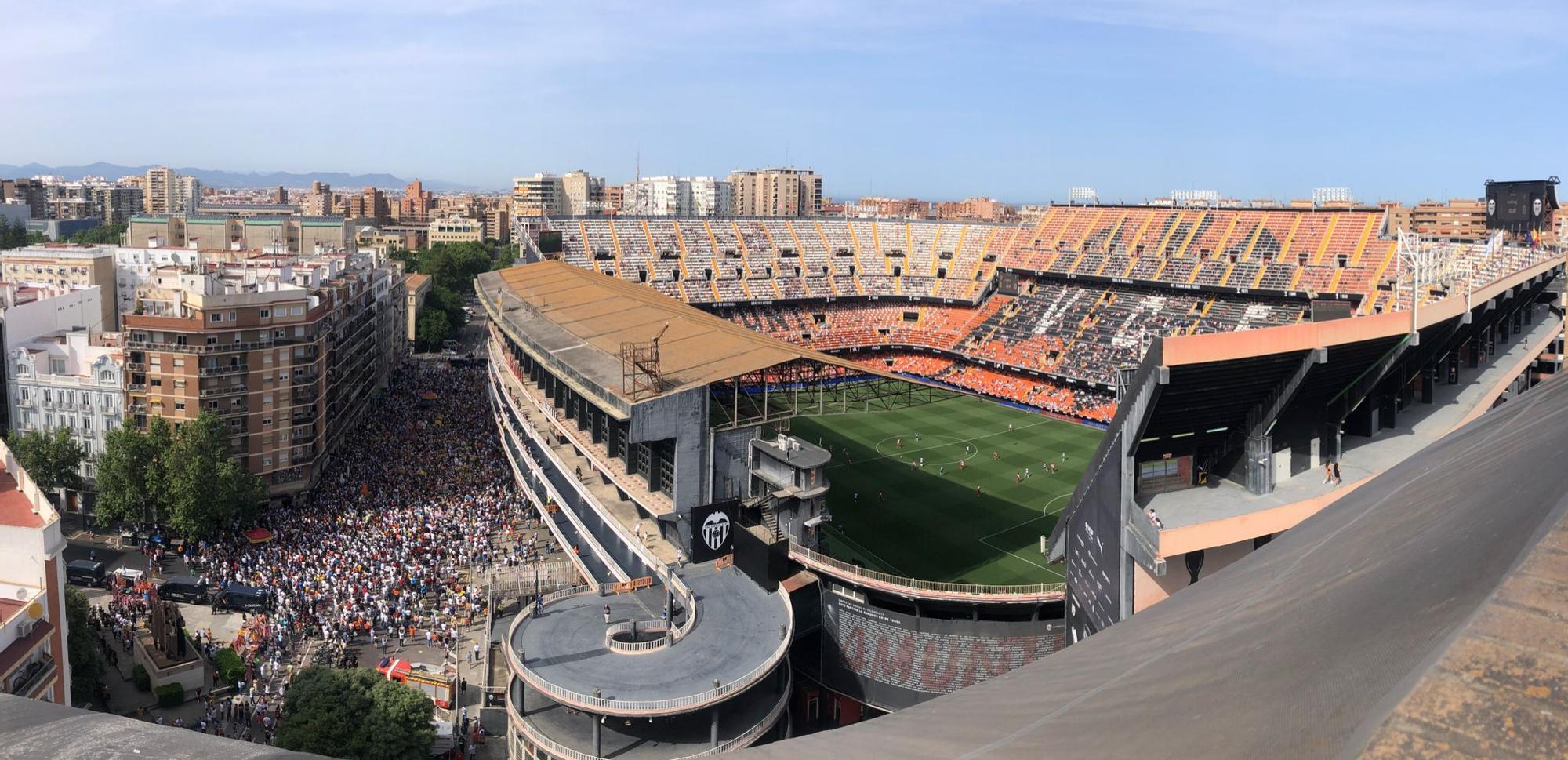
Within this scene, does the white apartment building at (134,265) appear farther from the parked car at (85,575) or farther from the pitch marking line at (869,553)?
the pitch marking line at (869,553)

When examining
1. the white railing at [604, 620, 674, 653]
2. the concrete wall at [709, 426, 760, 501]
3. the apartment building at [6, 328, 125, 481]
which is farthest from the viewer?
the apartment building at [6, 328, 125, 481]

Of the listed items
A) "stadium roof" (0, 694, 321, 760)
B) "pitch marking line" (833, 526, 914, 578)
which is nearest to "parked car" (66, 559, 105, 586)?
"pitch marking line" (833, 526, 914, 578)

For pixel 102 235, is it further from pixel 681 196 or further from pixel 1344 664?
pixel 1344 664

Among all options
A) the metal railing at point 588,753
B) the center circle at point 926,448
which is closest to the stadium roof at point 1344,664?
the metal railing at point 588,753

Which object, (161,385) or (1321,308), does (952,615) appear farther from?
(161,385)

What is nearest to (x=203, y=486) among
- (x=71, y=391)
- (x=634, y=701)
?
(x=71, y=391)

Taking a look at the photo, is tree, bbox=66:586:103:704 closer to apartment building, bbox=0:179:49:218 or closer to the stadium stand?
the stadium stand

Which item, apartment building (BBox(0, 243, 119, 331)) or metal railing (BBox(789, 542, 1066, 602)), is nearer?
metal railing (BBox(789, 542, 1066, 602))

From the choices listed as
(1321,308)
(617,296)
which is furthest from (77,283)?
(1321,308)
